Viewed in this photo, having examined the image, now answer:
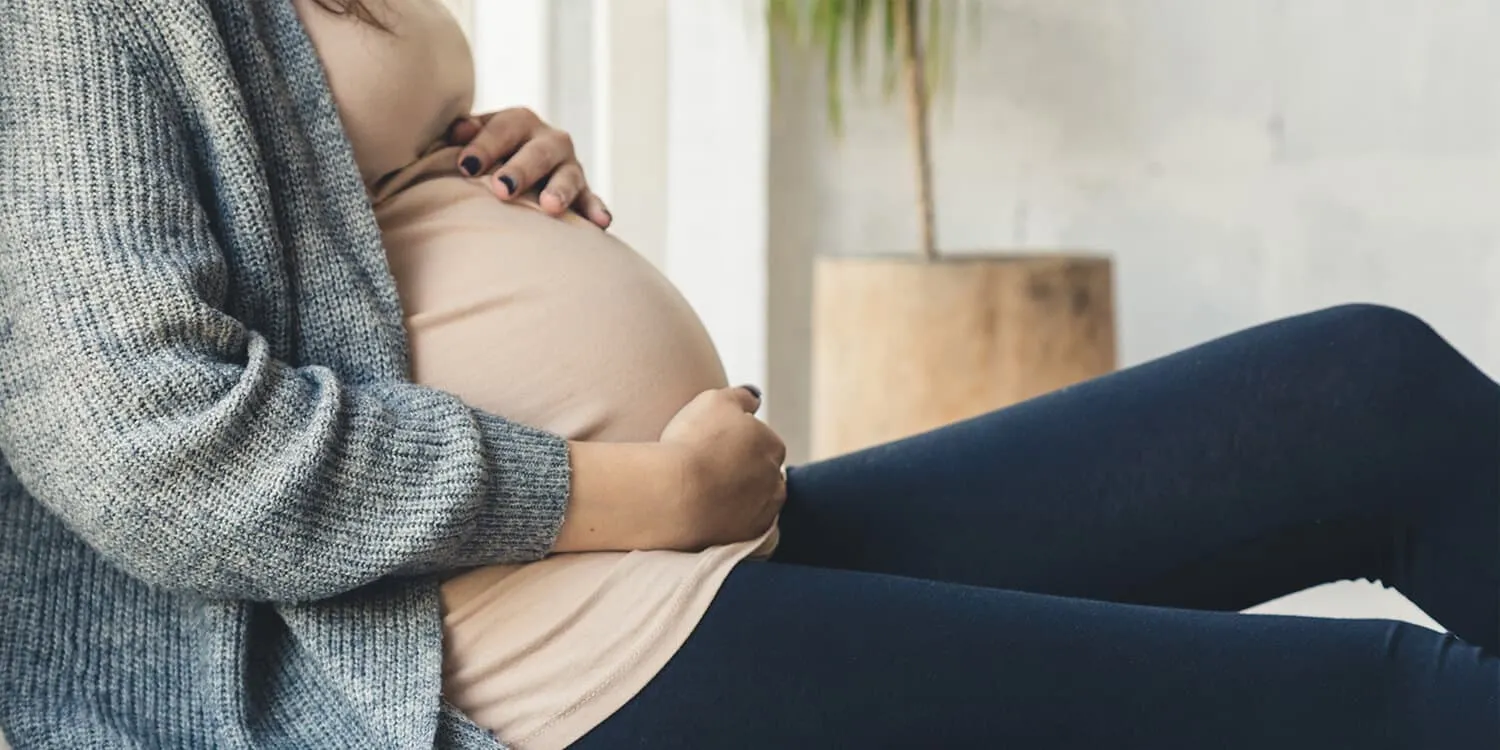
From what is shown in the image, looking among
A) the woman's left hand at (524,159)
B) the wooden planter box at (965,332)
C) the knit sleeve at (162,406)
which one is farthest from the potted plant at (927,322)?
the knit sleeve at (162,406)

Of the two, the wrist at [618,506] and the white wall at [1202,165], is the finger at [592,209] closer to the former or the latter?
the wrist at [618,506]

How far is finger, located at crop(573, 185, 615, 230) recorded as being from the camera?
3.87 ft

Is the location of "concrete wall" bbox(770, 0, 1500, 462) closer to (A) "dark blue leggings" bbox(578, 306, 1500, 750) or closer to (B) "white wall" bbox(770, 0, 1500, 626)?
(B) "white wall" bbox(770, 0, 1500, 626)

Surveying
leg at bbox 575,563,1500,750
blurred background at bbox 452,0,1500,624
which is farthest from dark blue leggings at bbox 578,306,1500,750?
blurred background at bbox 452,0,1500,624

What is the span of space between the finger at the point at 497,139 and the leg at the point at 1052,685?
0.43 m

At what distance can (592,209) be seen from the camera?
1.18 metres

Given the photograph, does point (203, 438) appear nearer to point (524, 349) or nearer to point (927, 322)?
point (524, 349)

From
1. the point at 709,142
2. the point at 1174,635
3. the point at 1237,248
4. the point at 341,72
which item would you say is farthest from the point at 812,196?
the point at 1174,635

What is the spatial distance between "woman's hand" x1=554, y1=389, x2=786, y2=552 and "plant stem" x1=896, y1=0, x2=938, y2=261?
123 centimetres

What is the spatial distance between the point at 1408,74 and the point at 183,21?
192cm

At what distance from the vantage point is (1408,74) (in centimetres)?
229

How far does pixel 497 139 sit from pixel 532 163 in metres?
0.03

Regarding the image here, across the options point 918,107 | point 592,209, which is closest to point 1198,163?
point 918,107

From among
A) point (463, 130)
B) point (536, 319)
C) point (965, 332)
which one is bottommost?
point (965, 332)
